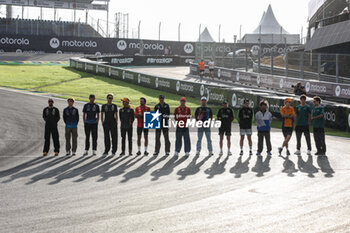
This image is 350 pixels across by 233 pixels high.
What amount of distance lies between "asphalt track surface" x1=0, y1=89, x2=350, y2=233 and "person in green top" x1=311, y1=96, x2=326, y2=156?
39 cm

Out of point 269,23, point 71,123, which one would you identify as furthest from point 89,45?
point 71,123

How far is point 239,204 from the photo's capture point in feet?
29.4

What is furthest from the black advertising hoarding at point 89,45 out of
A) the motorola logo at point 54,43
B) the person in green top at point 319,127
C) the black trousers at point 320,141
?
the black trousers at point 320,141

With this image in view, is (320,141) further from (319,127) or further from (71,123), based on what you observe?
(71,123)

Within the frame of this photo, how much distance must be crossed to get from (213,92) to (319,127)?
44.5ft

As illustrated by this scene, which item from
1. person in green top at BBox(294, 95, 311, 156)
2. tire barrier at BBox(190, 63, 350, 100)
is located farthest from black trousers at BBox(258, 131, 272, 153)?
tire barrier at BBox(190, 63, 350, 100)

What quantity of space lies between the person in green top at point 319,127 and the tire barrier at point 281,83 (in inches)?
452

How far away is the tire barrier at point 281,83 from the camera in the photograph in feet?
85.6

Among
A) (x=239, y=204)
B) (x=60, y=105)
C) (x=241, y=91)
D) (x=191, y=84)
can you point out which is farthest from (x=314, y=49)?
(x=239, y=204)

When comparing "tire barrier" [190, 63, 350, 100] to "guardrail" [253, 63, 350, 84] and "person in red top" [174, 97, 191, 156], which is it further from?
"person in red top" [174, 97, 191, 156]

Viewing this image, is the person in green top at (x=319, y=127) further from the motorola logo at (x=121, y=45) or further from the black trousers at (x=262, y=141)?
the motorola logo at (x=121, y=45)

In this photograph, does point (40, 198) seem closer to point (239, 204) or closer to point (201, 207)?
point (201, 207)

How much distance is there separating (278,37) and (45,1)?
32990 mm

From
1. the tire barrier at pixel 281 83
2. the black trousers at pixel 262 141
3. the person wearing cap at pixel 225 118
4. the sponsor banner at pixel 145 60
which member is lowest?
the black trousers at pixel 262 141
